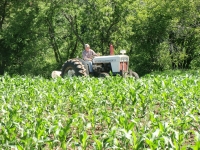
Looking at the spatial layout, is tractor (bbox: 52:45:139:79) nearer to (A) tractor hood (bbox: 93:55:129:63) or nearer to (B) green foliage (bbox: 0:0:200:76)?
(A) tractor hood (bbox: 93:55:129:63)

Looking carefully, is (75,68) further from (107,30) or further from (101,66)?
(107,30)

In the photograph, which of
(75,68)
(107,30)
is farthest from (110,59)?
(107,30)

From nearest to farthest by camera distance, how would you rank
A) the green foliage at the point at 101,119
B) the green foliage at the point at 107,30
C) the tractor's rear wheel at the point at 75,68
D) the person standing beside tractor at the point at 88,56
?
the green foliage at the point at 101,119
the tractor's rear wheel at the point at 75,68
the person standing beside tractor at the point at 88,56
the green foliage at the point at 107,30

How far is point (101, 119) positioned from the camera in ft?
18.9

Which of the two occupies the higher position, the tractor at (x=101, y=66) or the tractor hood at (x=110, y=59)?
the tractor hood at (x=110, y=59)

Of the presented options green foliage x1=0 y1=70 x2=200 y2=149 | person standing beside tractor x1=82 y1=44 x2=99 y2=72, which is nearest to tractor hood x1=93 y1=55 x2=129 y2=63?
person standing beside tractor x1=82 y1=44 x2=99 y2=72

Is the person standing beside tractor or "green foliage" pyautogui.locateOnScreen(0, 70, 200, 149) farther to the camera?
the person standing beside tractor

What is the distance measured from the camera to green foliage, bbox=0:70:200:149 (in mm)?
4164

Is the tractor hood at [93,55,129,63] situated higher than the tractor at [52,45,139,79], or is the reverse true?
the tractor hood at [93,55,129,63]

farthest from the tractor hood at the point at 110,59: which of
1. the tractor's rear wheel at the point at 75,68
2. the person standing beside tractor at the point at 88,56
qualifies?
the tractor's rear wheel at the point at 75,68

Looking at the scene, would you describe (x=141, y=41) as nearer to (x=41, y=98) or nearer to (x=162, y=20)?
(x=162, y=20)

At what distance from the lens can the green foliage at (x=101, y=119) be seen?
416cm

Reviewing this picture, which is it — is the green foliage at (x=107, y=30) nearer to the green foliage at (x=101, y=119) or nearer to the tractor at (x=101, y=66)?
the tractor at (x=101, y=66)

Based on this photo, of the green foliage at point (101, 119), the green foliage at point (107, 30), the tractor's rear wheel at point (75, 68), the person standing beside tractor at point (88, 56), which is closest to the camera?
the green foliage at point (101, 119)
